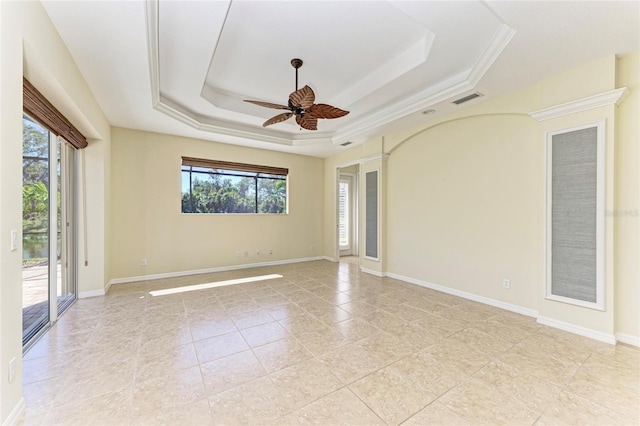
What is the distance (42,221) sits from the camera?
2.87 meters

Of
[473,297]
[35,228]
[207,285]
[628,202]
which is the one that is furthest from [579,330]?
[35,228]

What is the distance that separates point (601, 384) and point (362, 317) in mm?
2063

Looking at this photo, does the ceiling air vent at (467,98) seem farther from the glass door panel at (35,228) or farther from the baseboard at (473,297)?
the glass door panel at (35,228)

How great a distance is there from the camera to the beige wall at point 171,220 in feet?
16.0

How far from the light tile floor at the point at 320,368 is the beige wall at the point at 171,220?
1542 mm

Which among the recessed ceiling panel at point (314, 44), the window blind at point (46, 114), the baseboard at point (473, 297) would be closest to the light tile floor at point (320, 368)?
the baseboard at point (473, 297)

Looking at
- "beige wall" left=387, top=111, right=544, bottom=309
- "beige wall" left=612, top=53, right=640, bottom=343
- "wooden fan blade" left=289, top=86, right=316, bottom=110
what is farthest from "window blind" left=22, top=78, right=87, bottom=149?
"beige wall" left=612, top=53, right=640, bottom=343

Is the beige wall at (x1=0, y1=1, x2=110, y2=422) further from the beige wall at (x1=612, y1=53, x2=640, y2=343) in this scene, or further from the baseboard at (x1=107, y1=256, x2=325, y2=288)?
the beige wall at (x1=612, y1=53, x2=640, y2=343)

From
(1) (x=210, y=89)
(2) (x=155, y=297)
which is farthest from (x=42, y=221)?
(1) (x=210, y=89)

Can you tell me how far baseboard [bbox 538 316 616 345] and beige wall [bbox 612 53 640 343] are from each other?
0.50 ft

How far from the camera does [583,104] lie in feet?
9.25

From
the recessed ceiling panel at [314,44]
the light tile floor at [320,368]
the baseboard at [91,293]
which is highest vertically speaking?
the recessed ceiling panel at [314,44]

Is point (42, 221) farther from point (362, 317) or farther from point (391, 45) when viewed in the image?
point (391, 45)

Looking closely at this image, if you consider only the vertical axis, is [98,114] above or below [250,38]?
below
